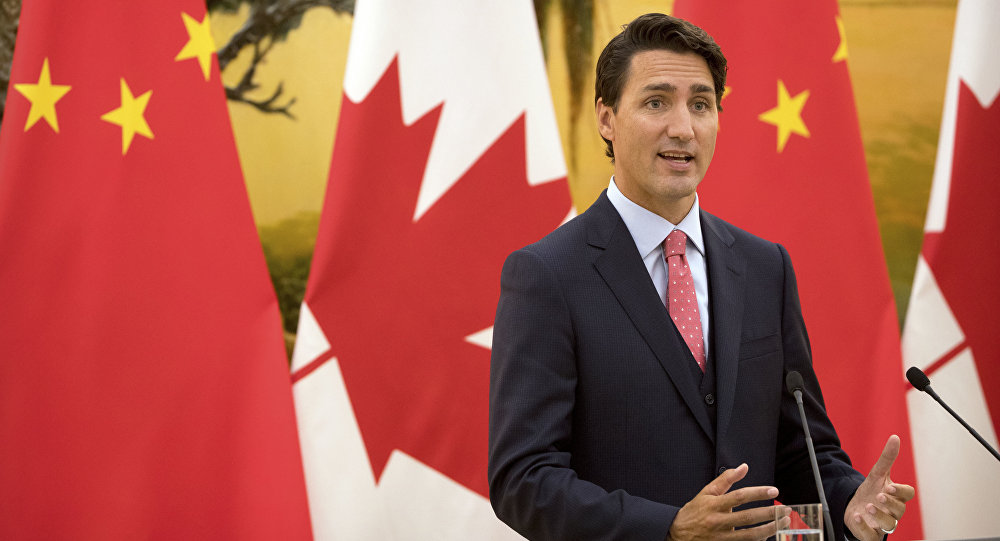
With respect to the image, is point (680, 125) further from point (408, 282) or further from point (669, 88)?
point (408, 282)

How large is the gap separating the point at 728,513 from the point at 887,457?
320 millimetres

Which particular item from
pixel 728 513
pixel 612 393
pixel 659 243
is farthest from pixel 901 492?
pixel 659 243

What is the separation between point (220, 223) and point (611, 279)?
1413mm

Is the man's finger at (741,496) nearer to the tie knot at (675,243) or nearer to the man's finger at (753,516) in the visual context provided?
the man's finger at (753,516)

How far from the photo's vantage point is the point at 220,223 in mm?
2492

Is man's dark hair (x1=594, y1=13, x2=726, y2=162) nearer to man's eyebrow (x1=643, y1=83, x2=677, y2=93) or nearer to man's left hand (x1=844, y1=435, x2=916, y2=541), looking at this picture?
man's eyebrow (x1=643, y1=83, x2=677, y2=93)

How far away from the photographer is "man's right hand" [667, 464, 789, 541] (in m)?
1.16

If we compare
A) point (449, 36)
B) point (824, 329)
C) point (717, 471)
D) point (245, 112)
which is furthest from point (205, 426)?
point (824, 329)

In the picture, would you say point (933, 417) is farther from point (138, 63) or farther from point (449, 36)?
point (138, 63)

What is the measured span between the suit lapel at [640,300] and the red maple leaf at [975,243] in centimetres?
180

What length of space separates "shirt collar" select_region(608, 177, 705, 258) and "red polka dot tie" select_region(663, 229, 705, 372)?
18 mm

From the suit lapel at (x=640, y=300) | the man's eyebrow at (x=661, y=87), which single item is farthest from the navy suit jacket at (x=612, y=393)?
the man's eyebrow at (x=661, y=87)

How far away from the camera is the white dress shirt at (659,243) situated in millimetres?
1571

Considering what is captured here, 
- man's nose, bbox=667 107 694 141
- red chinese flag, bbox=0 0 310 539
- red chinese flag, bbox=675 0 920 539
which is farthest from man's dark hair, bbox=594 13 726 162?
red chinese flag, bbox=0 0 310 539
